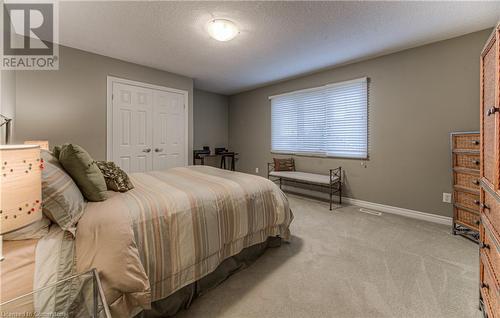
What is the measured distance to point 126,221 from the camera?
1.18 m

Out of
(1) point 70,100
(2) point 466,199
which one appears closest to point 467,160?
(2) point 466,199

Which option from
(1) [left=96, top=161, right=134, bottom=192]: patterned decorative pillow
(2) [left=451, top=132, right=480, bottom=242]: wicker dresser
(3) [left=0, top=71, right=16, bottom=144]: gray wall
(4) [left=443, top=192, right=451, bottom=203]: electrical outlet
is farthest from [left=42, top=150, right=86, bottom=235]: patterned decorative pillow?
Answer: (4) [left=443, top=192, right=451, bottom=203]: electrical outlet

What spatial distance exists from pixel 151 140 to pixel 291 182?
9.58 ft

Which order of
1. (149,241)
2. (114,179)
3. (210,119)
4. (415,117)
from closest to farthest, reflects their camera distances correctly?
(149,241) < (114,179) < (415,117) < (210,119)

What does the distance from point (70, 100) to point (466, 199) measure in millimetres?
5220

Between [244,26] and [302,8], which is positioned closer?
[302,8]

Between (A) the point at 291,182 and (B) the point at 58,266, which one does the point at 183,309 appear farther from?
(A) the point at 291,182

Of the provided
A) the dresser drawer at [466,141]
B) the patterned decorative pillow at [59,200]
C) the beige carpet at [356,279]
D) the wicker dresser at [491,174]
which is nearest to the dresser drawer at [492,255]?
the wicker dresser at [491,174]

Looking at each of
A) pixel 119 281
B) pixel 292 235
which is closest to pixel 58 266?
pixel 119 281

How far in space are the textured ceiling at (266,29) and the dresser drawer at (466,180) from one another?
5.54 ft

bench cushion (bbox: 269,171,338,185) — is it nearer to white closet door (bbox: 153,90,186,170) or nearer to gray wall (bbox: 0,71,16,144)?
white closet door (bbox: 153,90,186,170)

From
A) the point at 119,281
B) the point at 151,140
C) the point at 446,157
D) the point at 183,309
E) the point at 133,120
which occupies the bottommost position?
the point at 183,309

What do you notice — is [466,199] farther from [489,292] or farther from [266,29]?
[266,29]

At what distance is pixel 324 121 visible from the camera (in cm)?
408
